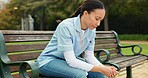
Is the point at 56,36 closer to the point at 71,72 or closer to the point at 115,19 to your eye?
the point at 71,72

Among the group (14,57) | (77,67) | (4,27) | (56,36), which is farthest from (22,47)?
(4,27)

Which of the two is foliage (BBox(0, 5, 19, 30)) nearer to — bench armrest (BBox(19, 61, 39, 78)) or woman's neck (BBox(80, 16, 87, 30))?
woman's neck (BBox(80, 16, 87, 30))

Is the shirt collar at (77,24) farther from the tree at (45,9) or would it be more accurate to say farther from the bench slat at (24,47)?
the tree at (45,9)

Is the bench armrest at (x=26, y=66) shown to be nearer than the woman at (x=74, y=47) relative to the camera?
Yes

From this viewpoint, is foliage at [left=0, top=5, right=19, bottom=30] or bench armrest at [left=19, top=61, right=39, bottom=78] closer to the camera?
bench armrest at [left=19, top=61, right=39, bottom=78]

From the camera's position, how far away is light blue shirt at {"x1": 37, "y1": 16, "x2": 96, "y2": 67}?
2.79 metres

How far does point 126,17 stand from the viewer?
29.9m

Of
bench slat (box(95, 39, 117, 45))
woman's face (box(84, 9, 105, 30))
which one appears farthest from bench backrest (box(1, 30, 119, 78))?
bench slat (box(95, 39, 117, 45))

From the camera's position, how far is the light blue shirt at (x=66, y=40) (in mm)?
2795

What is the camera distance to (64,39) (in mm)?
2793

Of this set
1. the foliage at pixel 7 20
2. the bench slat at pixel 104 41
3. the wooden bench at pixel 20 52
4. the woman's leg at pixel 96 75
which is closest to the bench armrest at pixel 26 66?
the wooden bench at pixel 20 52

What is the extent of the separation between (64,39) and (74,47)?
8.3 inches

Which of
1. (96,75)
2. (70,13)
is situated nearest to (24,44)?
(96,75)

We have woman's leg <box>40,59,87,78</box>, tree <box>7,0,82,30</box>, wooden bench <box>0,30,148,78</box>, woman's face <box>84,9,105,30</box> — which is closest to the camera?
wooden bench <box>0,30,148,78</box>
